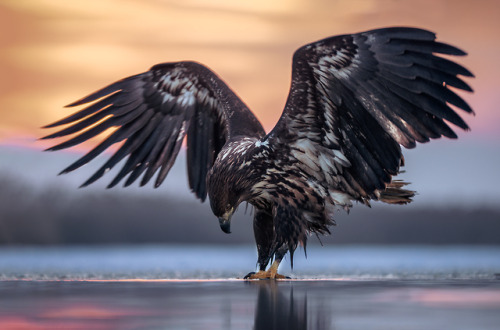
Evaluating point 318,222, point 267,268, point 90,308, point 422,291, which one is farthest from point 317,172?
point 90,308

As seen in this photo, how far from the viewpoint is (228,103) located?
8.78 meters

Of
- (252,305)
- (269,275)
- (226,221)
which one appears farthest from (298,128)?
(252,305)

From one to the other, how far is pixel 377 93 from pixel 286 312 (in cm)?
297

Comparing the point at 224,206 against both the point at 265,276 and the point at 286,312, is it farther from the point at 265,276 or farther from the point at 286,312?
the point at 286,312

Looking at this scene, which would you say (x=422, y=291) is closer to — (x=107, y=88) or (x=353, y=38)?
(x=353, y=38)

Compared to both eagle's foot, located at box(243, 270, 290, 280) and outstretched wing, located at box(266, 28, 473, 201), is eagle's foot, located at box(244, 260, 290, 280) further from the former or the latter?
outstretched wing, located at box(266, 28, 473, 201)

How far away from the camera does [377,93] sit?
7016 millimetres

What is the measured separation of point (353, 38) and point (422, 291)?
230 centimetres

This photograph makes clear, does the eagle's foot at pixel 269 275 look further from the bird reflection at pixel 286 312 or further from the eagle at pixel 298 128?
the bird reflection at pixel 286 312

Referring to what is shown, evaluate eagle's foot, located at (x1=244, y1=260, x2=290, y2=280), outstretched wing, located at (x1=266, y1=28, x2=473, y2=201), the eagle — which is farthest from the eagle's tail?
eagle's foot, located at (x1=244, y1=260, x2=290, y2=280)

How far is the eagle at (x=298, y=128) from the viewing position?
22.7 feet

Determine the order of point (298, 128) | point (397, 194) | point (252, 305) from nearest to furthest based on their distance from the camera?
point (252, 305)
point (298, 128)
point (397, 194)

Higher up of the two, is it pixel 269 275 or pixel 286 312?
pixel 269 275

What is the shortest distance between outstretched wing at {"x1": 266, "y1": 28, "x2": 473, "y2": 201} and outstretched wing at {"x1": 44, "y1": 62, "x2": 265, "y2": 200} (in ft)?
4.88
